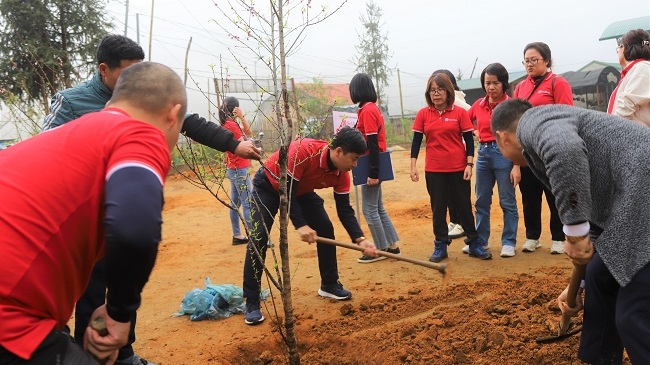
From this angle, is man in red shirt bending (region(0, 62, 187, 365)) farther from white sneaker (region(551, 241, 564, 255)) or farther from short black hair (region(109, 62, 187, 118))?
white sneaker (region(551, 241, 564, 255))

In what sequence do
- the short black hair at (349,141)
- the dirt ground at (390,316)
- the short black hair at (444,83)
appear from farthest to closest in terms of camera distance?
the short black hair at (444,83), the short black hair at (349,141), the dirt ground at (390,316)

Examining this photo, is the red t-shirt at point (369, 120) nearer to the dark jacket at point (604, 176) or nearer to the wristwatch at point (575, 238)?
the dark jacket at point (604, 176)

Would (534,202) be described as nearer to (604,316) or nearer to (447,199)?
(447,199)

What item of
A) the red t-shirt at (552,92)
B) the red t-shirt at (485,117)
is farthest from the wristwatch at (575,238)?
the red t-shirt at (485,117)

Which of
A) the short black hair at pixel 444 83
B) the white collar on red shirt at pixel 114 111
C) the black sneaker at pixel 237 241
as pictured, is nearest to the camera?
the white collar on red shirt at pixel 114 111

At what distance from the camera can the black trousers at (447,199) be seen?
5.56m

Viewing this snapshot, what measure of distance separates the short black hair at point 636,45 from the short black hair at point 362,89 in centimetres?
235

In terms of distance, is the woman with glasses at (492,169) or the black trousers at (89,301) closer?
the black trousers at (89,301)

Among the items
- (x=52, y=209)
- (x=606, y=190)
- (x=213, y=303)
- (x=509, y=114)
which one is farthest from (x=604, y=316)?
(x=213, y=303)

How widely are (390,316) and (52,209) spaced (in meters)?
3.12

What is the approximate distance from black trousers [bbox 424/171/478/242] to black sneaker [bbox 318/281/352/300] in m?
1.42

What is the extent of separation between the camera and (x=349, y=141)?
4125mm

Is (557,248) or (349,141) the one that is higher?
(349,141)

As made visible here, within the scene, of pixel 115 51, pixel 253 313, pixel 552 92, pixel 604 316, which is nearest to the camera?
pixel 604 316
